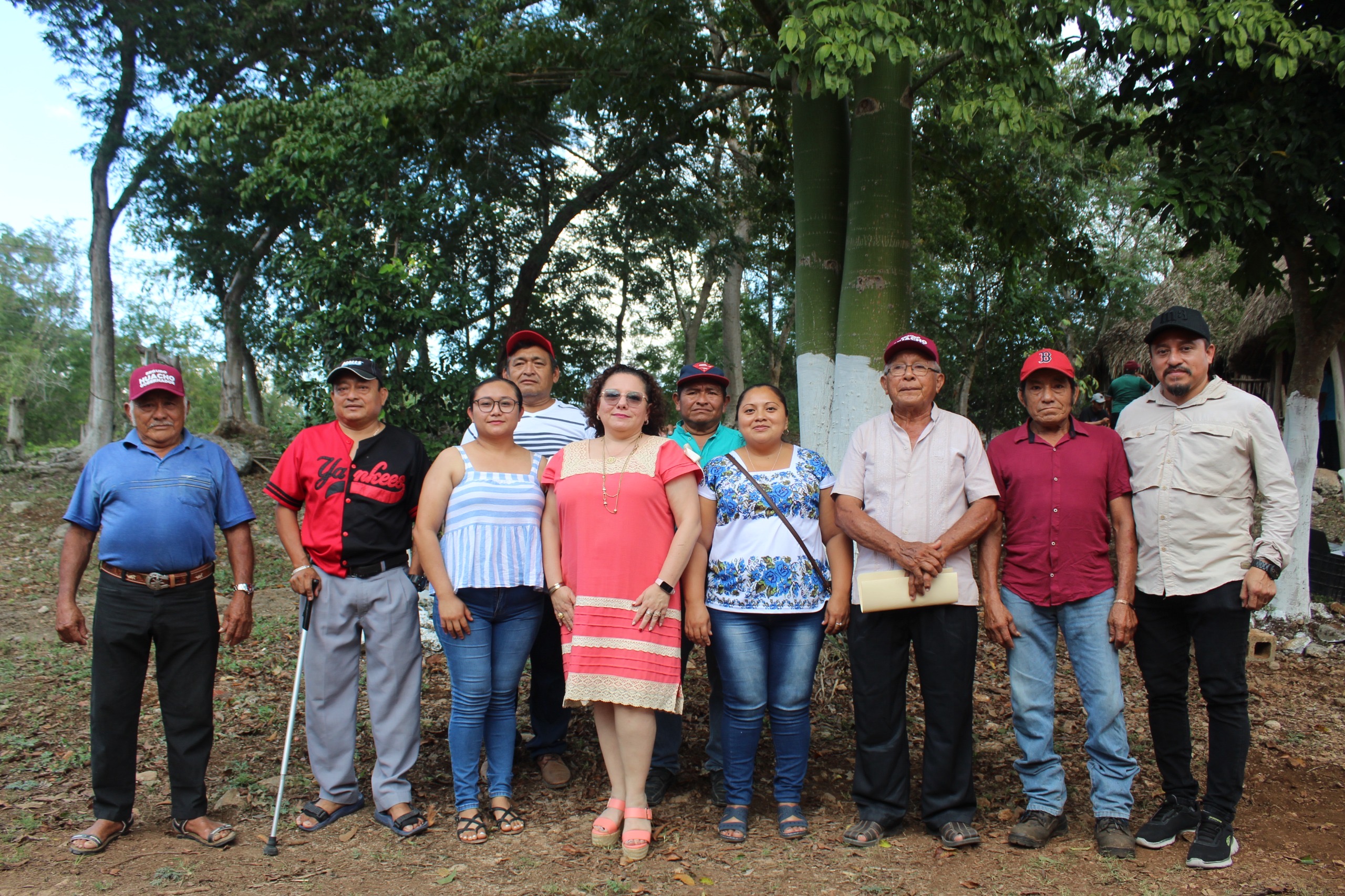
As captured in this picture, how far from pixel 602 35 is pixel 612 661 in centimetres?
670

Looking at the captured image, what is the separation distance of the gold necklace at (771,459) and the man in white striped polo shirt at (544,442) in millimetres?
856

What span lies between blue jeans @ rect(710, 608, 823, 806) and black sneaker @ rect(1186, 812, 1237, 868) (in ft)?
4.92

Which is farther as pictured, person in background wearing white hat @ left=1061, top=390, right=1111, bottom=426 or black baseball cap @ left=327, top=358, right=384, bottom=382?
person in background wearing white hat @ left=1061, top=390, right=1111, bottom=426

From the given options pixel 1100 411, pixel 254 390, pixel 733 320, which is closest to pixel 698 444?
pixel 1100 411

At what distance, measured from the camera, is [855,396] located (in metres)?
5.57

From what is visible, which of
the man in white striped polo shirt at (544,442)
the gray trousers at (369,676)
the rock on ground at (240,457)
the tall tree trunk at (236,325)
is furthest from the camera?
the tall tree trunk at (236,325)

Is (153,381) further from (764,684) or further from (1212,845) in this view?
(1212,845)

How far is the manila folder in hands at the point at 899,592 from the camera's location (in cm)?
352

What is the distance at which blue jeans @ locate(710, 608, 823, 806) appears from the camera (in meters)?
3.69

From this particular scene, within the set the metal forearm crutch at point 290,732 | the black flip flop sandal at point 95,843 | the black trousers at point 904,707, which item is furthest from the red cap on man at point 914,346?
the black flip flop sandal at point 95,843

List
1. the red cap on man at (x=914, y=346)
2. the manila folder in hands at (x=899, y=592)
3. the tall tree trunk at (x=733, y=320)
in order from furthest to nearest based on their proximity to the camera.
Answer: the tall tree trunk at (x=733, y=320) < the red cap on man at (x=914, y=346) < the manila folder in hands at (x=899, y=592)

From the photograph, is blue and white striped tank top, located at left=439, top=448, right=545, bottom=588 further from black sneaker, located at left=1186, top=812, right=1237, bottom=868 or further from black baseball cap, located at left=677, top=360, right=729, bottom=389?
black sneaker, located at left=1186, top=812, right=1237, bottom=868

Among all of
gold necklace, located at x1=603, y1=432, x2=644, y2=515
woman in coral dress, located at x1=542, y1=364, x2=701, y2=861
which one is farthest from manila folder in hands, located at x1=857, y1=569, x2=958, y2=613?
gold necklace, located at x1=603, y1=432, x2=644, y2=515

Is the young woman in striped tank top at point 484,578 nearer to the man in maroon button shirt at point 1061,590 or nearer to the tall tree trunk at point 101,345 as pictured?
the man in maroon button shirt at point 1061,590
